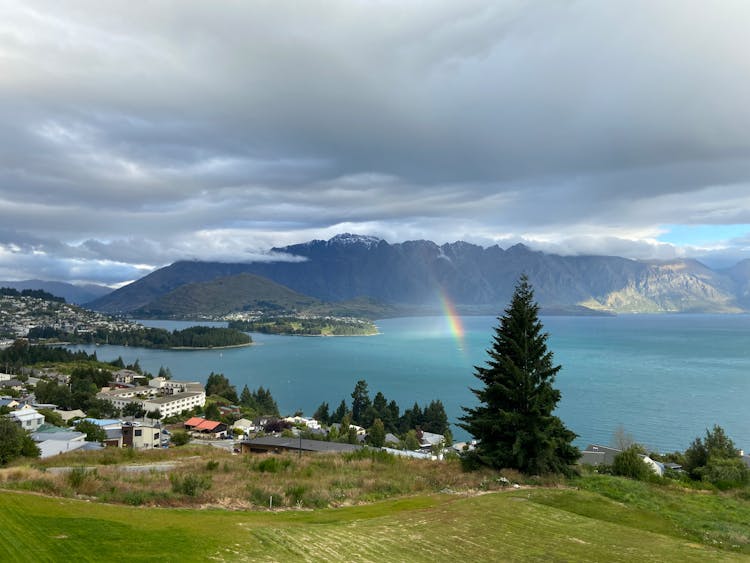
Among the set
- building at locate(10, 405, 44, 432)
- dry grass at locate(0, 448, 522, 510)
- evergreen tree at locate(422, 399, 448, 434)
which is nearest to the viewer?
dry grass at locate(0, 448, 522, 510)

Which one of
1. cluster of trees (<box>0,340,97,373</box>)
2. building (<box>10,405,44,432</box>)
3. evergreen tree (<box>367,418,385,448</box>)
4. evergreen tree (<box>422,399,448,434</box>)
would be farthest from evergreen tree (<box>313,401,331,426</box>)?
cluster of trees (<box>0,340,97,373</box>)

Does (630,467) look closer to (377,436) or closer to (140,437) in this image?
(377,436)

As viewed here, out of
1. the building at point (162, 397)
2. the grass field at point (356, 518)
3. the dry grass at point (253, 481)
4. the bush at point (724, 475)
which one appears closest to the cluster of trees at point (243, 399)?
the building at point (162, 397)

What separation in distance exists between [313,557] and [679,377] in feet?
414

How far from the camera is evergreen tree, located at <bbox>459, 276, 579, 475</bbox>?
18.9 meters

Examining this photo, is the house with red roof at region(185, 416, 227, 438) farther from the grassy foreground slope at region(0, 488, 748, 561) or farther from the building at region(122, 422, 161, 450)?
the grassy foreground slope at region(0, 488, 748, 561)

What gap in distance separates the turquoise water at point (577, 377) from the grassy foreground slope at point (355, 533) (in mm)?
57290

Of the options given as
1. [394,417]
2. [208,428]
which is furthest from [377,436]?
[208,428]

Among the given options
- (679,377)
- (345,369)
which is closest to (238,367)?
(345,369)

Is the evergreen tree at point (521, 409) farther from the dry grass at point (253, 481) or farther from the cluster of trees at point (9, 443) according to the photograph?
the cluster of trees at point (9, 443)

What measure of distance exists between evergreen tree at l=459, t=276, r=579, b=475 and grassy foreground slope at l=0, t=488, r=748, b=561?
4.54 metres

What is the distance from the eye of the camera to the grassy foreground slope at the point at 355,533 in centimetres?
804

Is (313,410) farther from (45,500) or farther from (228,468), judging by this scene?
(45,500)

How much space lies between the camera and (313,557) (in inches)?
344
